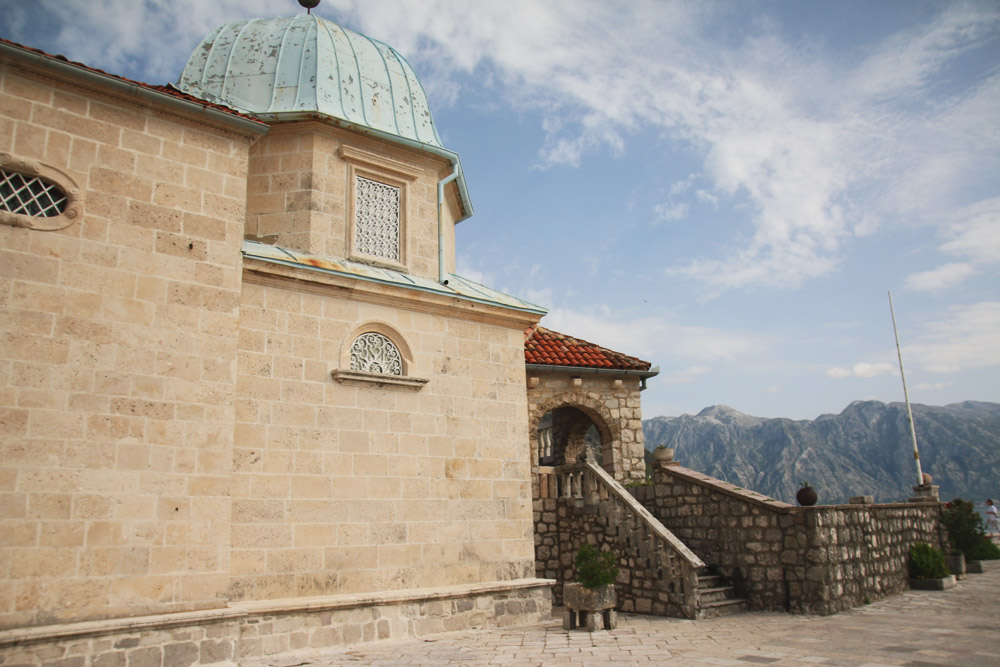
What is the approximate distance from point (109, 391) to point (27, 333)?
0.90m

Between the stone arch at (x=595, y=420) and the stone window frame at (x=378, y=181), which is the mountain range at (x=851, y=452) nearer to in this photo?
the stone arch at (x=595, y=420)

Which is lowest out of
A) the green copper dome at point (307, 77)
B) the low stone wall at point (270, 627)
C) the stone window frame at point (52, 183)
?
the low stone wall at point (270, 627)

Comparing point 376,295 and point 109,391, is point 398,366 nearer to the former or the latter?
point 376,295

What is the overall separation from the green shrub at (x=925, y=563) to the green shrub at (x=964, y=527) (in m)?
3.28

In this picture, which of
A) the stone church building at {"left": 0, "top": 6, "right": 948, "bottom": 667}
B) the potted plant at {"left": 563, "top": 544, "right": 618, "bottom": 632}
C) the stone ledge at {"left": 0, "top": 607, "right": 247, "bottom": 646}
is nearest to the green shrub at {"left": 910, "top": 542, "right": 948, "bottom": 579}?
the stone church building at {"left": 0, "top": 6, "right": 948, "bottom": 667}

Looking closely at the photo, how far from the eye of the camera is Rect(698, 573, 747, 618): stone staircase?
32.3ft

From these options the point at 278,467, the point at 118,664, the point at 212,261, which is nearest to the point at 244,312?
the point at 212,261

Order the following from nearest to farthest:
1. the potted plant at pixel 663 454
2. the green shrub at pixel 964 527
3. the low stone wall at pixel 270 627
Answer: the low stone wall at pixel 270 627 < the potted plant at pixel 663 454 < the green shrub at pixel 964 527

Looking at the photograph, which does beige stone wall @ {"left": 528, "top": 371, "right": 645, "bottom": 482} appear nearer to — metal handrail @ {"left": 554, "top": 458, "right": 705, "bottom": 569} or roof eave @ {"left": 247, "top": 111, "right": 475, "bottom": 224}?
metal handrail @ {"left": 554, "top": 458, "right": 705, "bottom": 569}

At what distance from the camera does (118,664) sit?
6.12 meters

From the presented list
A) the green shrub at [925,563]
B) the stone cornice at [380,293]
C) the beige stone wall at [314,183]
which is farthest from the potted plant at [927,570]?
the beige stone wall at [314,183]

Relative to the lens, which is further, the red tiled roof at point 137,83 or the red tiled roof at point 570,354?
the red tiled roof at point 570,354

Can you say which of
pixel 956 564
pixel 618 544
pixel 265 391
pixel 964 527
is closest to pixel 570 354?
pixel 618 544

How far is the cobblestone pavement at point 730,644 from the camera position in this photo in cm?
690
